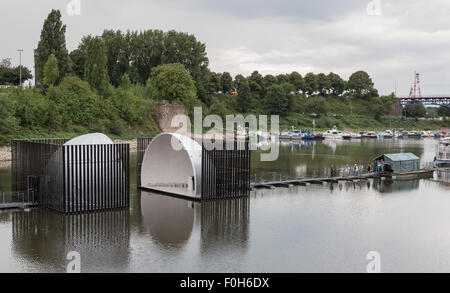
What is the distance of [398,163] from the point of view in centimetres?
4272

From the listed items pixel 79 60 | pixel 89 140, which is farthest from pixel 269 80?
pixel 89 140

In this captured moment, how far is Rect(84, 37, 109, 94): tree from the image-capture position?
68188mm

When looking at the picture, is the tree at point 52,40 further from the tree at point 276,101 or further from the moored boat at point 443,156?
the tree at point 276,101

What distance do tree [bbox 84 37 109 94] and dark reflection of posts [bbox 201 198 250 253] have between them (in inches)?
1827

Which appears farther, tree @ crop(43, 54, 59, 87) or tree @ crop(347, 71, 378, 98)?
tree @ crop(347, 71, 378, 98)

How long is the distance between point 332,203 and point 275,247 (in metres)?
11.0

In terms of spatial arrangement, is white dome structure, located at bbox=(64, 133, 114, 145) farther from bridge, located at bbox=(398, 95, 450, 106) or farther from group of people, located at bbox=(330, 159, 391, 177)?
bridge, located at bbox=(398, 95, 450, 106)

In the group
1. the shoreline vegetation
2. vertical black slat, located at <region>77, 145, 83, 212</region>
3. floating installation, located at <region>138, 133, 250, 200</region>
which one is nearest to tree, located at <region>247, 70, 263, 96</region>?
the shoreline vegetation

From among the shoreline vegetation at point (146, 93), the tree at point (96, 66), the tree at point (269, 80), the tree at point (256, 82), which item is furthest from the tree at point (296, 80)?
the tree at point (96, 66)

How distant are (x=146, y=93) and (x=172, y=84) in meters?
4.74

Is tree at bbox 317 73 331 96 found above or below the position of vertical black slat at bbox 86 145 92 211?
above

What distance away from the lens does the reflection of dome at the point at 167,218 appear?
68.2 ft

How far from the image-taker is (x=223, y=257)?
58.9 feet
